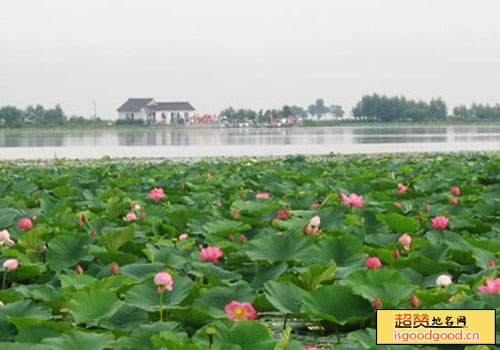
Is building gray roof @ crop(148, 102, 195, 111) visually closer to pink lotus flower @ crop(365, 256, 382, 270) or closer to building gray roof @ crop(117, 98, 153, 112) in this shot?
building gray roof @ crop(117, 98, 153, 112)

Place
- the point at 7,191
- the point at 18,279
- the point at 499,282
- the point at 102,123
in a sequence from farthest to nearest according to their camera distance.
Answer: the point at 102,123 → the point at 7,191 → the point at 18,279 → the point at 499,282

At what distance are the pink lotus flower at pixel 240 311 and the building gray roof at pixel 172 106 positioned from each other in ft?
357

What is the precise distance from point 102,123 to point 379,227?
8813 cm

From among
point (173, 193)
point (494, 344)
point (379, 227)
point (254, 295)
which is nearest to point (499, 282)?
point (494, 344)

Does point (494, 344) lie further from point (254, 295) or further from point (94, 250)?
point (94, 250)

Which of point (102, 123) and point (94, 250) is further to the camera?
point (102, 123)

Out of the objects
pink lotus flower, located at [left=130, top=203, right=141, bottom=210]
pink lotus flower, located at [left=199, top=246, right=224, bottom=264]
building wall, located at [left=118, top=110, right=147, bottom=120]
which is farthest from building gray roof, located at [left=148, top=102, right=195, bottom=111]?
pink lotus flower, located at [left=199, top=246, right=224, bottom=264]

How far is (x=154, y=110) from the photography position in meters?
109

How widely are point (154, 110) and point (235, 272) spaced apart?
107706mm

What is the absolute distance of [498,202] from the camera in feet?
13.1

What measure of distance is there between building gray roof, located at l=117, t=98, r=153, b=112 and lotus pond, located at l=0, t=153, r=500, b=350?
10804 cm

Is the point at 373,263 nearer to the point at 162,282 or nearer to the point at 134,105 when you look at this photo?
the point at 162,282

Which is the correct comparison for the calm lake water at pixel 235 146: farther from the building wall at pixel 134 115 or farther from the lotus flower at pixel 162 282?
the building wall at pixel 134 115

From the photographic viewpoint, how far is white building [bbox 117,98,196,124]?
353 ft
